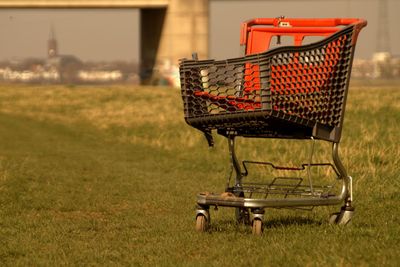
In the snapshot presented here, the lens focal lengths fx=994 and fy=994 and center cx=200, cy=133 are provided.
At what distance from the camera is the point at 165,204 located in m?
10.8

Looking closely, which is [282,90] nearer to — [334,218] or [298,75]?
[298,75]

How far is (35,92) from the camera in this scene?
Answer: 182ft

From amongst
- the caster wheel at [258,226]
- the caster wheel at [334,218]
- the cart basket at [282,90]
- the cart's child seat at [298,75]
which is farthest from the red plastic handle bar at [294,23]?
the caster wheel at [258,226]

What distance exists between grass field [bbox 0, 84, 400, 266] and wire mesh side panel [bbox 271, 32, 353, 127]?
941 mm

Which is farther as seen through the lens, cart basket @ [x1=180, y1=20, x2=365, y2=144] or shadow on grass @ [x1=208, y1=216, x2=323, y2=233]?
shadow on grass @ [x1=208, y1=216, x2=323, y2=233]

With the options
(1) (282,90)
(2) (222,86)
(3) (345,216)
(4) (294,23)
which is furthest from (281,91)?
(3) (345,216)

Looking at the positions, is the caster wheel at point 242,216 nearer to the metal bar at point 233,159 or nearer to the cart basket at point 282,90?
the metal bar at point 233,159

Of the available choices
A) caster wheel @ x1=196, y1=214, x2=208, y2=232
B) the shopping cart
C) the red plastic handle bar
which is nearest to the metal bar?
the shopping cart

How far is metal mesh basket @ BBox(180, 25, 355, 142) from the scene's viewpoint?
759cm

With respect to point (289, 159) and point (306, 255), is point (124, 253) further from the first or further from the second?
point (289, 159)

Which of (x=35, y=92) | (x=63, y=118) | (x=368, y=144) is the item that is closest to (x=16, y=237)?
(x=368, y=144)

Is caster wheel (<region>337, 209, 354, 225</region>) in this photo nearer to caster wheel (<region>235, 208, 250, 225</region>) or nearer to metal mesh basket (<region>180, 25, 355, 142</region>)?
metal mesh basket (<region>180, 25, 355, 142</region>)

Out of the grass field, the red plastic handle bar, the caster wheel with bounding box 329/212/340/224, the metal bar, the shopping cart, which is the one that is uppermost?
the red plastic handle bar

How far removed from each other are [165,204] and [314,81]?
3.51 meters
